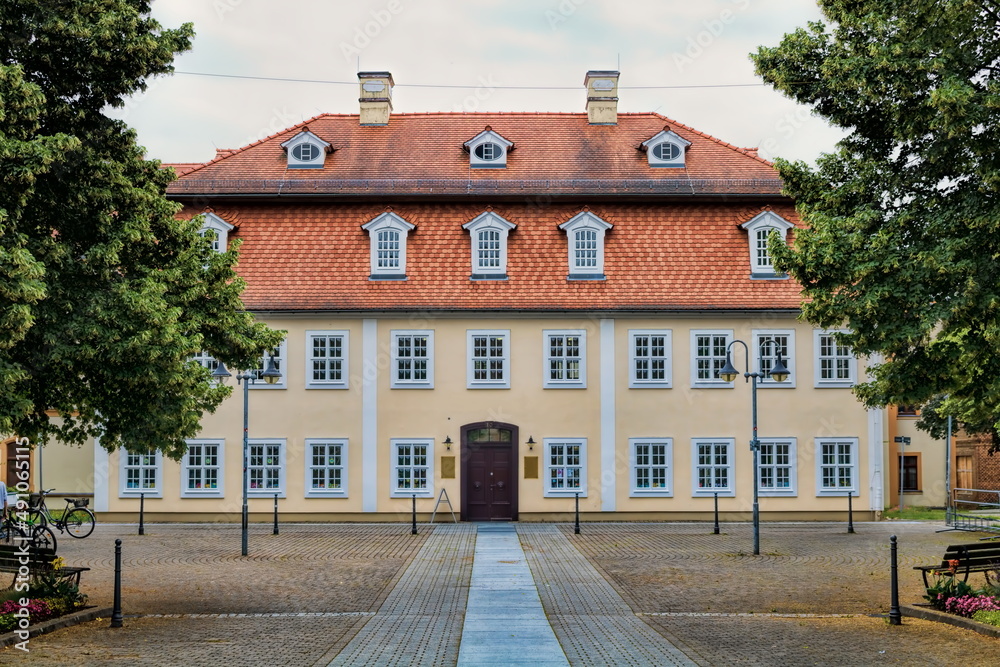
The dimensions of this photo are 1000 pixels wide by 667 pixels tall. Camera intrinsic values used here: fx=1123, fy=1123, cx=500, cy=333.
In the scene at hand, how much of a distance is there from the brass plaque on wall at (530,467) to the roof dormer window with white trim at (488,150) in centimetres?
933

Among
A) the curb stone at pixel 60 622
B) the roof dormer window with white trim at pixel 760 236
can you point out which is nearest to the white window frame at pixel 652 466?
the roof dormer window with white trim at pixel 760 236

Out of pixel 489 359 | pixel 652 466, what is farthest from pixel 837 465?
pixel 489 359

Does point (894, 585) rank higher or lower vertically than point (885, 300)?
lower

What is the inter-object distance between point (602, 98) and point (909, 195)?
22987 mm

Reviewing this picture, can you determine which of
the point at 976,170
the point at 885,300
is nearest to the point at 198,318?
the point at 885,300

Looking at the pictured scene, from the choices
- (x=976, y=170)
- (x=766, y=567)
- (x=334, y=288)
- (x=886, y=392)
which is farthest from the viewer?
(x=334, y=288)

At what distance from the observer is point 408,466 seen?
108ft

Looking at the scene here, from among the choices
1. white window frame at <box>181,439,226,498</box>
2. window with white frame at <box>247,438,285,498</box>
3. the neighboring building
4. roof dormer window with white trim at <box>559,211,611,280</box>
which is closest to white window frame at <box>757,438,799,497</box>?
the neighboring building

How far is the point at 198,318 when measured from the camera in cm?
1577

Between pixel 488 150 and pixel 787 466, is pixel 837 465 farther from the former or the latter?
pixel 488 150

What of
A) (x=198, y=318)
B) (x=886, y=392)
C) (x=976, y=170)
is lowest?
(x=886, y=392)

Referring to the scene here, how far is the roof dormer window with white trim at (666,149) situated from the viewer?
117 ft

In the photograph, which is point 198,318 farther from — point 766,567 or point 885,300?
point 766,567

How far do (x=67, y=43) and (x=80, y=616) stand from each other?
7.35 m
